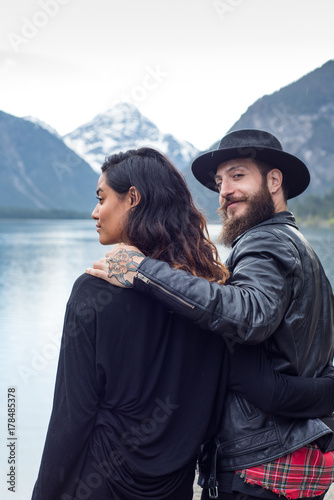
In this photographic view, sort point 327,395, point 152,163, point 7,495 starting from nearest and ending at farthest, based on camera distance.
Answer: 1. point 152,163
2. point 327,395
3. point 7,495

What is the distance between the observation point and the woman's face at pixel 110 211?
2125mm

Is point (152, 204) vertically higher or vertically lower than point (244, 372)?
higher

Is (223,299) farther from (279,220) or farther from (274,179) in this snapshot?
(274,179)

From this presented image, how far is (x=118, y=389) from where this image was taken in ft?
6.47

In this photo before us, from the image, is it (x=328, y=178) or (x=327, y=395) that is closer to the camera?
(x=327, y=395)

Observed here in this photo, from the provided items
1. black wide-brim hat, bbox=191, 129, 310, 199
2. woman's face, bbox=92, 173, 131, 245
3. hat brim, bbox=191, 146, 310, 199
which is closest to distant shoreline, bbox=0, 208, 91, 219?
hat brim, bbox=191, 146, 310, 199

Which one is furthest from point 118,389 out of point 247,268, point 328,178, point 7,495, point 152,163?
point 328,178

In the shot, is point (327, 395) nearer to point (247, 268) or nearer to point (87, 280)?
point (247, 268)

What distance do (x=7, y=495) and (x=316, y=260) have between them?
5.43m

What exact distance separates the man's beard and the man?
0.14ft

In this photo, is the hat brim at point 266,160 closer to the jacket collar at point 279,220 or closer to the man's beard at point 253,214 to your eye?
the man's beard at point 253,214

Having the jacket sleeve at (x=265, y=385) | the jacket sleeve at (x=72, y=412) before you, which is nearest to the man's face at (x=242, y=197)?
the jacket sleeve at (x=265, y=385)

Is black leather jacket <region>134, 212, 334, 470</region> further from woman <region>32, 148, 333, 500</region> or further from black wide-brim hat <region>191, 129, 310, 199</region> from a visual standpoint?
black wide-brim hat <region>191, 129, 310, 199</region>

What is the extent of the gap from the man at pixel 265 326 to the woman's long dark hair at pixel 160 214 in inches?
3.9
